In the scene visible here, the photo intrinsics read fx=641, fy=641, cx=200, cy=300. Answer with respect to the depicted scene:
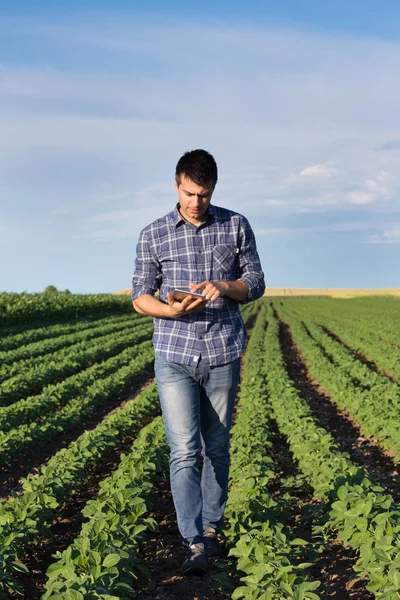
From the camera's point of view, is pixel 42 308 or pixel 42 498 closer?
pixel 42 498

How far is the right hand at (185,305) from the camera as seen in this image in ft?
13.1

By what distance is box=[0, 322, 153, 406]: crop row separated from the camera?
13.3 m

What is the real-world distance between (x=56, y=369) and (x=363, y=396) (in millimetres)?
7527

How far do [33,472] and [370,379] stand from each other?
785 centimetres

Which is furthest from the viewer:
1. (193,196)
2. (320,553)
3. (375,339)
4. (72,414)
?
(375,339)

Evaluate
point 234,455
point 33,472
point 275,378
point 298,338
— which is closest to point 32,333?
point 298,338

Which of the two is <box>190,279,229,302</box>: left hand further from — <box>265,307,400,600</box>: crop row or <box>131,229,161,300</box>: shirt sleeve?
<box>265,307,400,600</box>: crop row

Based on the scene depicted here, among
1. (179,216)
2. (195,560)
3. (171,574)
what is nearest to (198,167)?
(179,216)

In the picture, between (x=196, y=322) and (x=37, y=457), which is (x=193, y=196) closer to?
(x=196, y=322)

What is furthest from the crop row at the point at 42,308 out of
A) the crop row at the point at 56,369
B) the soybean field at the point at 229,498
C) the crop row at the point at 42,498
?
the crop row at the point at 42,498

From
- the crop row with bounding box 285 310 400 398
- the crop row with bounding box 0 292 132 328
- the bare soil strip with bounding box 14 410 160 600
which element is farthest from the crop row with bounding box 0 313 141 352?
the bare soil strip with bounding box 14 410 160 600

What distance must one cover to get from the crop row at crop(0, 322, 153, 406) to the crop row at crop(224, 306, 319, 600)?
6344mm

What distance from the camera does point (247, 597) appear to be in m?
3.88

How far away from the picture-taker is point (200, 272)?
436 centimetres
